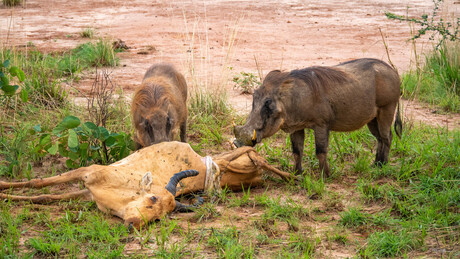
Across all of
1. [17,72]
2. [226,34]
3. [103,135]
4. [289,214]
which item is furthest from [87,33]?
[289,214]

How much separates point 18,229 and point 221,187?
1517 mm

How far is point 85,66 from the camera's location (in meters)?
8.19

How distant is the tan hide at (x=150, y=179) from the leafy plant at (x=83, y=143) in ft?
1.85

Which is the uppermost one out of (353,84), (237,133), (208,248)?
(353,84)

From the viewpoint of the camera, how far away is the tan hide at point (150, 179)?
12.0 ft

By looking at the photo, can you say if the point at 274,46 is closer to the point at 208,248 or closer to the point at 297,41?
the point at 297,41

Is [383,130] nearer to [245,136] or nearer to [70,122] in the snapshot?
[245,136]

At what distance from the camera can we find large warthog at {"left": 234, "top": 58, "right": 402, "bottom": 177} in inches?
178

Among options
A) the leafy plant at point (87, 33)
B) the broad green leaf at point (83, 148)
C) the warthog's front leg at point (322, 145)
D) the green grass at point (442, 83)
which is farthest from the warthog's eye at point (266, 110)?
the leafy plant at point (87, 33)

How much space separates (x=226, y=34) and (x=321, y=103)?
7.28 meters

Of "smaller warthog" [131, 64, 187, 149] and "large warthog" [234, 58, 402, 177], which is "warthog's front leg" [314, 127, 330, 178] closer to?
"large warthog" [234, 58, 402, 177]

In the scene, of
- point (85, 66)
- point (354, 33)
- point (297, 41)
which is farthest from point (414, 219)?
point (354, 33)

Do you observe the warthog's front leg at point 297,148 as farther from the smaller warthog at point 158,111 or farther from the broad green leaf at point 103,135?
the broad green leaf at point 103,135

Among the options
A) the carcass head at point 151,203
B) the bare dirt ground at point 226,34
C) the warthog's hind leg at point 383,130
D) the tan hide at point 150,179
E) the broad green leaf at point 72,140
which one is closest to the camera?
the carcass head at point 151,203
